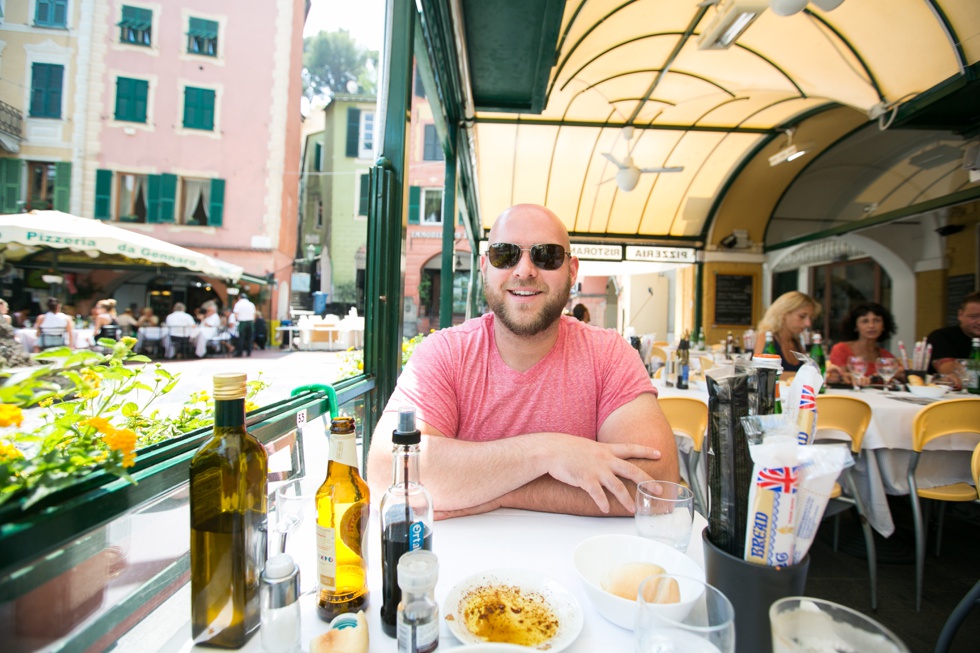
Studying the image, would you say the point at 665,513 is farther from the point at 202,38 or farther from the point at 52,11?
the point at 202,38

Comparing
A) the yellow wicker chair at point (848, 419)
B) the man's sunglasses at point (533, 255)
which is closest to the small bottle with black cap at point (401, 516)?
the man's sunglasses at point (533, 255)

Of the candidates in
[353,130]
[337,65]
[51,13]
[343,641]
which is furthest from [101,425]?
[353,130]

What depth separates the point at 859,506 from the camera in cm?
265

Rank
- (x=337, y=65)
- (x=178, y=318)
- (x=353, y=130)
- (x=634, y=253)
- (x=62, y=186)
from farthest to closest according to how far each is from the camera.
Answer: (x=634, y=253) → (x=353, y=130) → (x=337, y=65) → (x=178, y=318) → (x=62, y=186)

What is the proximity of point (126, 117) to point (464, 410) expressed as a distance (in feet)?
3.85

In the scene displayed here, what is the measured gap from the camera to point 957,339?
4.23 meters

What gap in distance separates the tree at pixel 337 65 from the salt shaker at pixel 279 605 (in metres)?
1.89

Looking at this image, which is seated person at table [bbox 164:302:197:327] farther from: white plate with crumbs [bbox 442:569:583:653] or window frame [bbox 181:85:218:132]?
white plate with crumbs [bbox 442:569:583:653]

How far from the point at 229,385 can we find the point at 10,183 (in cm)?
53

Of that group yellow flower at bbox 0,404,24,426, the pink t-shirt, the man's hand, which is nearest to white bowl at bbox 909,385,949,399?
A: the pink t-shirt

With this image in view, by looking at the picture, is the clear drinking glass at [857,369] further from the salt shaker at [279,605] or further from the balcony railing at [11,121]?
the balcony railing at [11,121]

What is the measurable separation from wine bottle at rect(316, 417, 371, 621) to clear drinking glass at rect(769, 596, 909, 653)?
614mm

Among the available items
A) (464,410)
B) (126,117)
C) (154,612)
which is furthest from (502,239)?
(154,612)

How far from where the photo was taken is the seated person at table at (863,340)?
12.8ft
